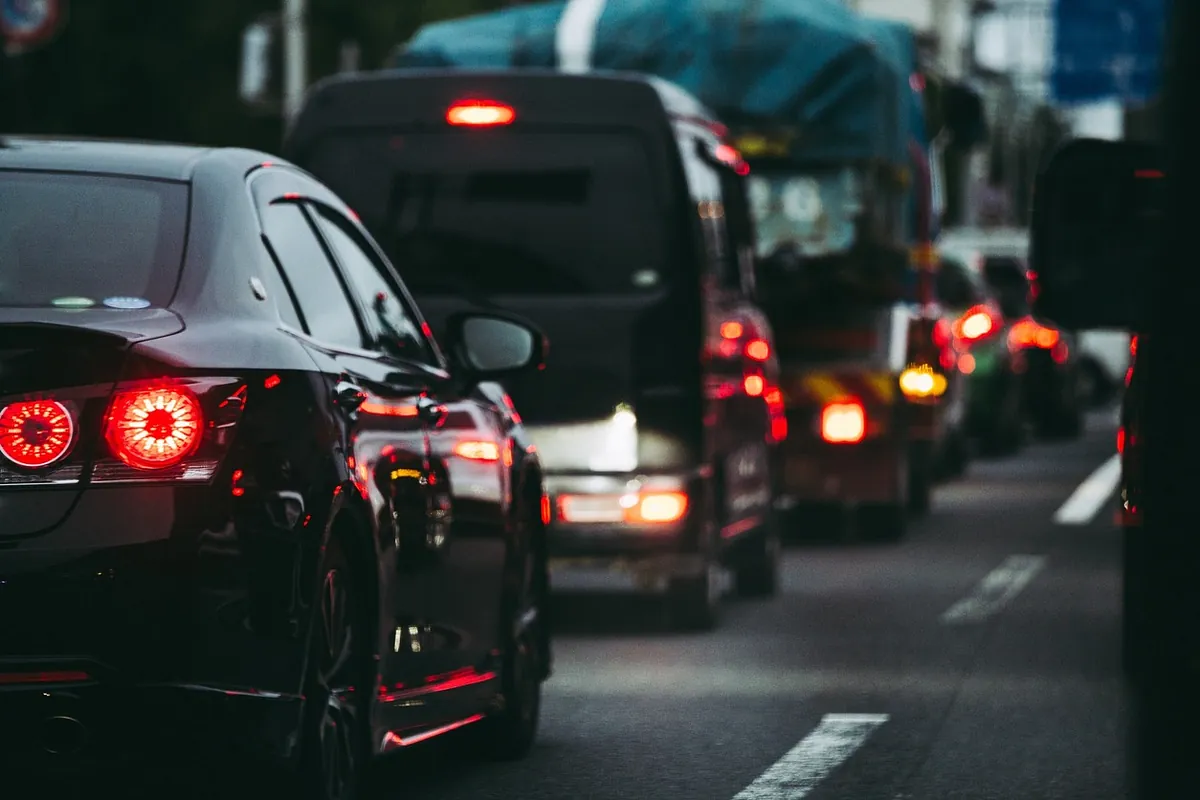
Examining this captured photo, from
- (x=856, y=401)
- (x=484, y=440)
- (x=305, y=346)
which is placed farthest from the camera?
(x=856, y=401)

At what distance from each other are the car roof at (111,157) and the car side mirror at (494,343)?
1.25 metres

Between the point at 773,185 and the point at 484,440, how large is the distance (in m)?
10.2

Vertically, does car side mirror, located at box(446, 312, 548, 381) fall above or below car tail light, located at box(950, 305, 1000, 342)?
above

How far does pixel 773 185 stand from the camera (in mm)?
18156

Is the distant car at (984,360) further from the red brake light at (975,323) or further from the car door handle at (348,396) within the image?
the car door handle at (348,396)

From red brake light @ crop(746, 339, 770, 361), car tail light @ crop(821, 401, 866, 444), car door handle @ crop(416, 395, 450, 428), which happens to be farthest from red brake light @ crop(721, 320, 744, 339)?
car door handle @ crop(416, 395, 450, 428)

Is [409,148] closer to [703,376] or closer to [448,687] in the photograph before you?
[703,376]

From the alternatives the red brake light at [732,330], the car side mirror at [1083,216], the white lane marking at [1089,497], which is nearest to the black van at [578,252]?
the red brake light at [732,330]

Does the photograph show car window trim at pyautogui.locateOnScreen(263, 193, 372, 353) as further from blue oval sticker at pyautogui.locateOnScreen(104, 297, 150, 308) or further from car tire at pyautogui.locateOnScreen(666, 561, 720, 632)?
car tire at pyautogui.locateOnScreen(666, 561, 720, 632)

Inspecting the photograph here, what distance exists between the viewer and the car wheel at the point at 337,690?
20.3 ft

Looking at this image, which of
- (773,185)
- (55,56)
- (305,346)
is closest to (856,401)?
(773,185)

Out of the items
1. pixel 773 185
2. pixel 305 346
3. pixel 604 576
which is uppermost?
pixel 305 346

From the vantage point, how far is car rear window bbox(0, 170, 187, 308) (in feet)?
20.4

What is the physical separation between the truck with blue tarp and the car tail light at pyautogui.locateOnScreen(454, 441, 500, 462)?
9.03m
